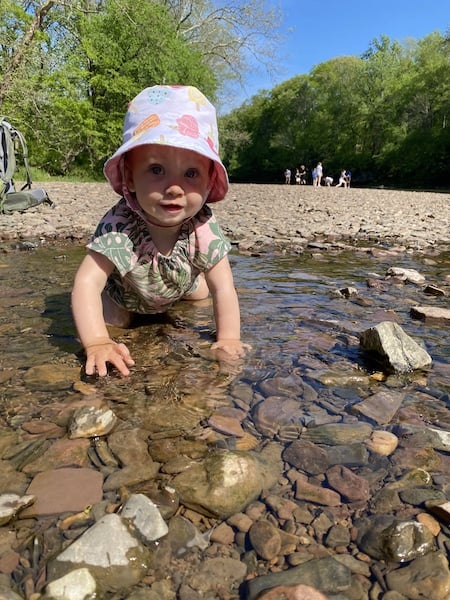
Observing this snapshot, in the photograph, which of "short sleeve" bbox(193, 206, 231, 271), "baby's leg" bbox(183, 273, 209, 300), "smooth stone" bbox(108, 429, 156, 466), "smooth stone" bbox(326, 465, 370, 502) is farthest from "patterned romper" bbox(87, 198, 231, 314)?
"smooth stone" bbox(326, 465, 370, 502)

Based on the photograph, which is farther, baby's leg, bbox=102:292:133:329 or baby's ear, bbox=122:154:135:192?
baby's leg, bbox=102:292:133:329

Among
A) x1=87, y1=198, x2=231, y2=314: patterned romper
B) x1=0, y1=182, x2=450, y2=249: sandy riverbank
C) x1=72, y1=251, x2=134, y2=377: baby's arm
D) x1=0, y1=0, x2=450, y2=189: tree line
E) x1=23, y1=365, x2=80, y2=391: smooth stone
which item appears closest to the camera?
x1=23, y1=365, x2=80, y2=391: smooth stone

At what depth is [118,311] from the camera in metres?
2.79

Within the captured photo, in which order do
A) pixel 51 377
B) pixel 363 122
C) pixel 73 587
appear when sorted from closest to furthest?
1. pixel 73 587
2. pixel 51 377
3. pixel 363 122

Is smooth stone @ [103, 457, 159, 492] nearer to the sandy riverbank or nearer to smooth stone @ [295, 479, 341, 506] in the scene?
smooth stone @ [295, 479, 341, 506]

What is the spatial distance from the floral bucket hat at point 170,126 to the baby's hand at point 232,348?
83cm

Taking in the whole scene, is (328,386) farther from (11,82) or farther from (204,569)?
(11,82)

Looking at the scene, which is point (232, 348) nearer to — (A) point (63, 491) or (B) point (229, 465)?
(B) point (229, 465)

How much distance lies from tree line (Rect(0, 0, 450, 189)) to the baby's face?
16.8m

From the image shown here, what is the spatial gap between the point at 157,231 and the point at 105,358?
0.80 m

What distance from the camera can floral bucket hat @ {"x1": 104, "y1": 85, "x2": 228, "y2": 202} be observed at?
6.73ft

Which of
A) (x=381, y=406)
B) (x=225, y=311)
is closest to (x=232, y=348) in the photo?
(x=225, y=311)

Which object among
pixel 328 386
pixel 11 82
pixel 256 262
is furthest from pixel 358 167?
pixel 328 386

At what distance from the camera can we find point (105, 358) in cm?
199
